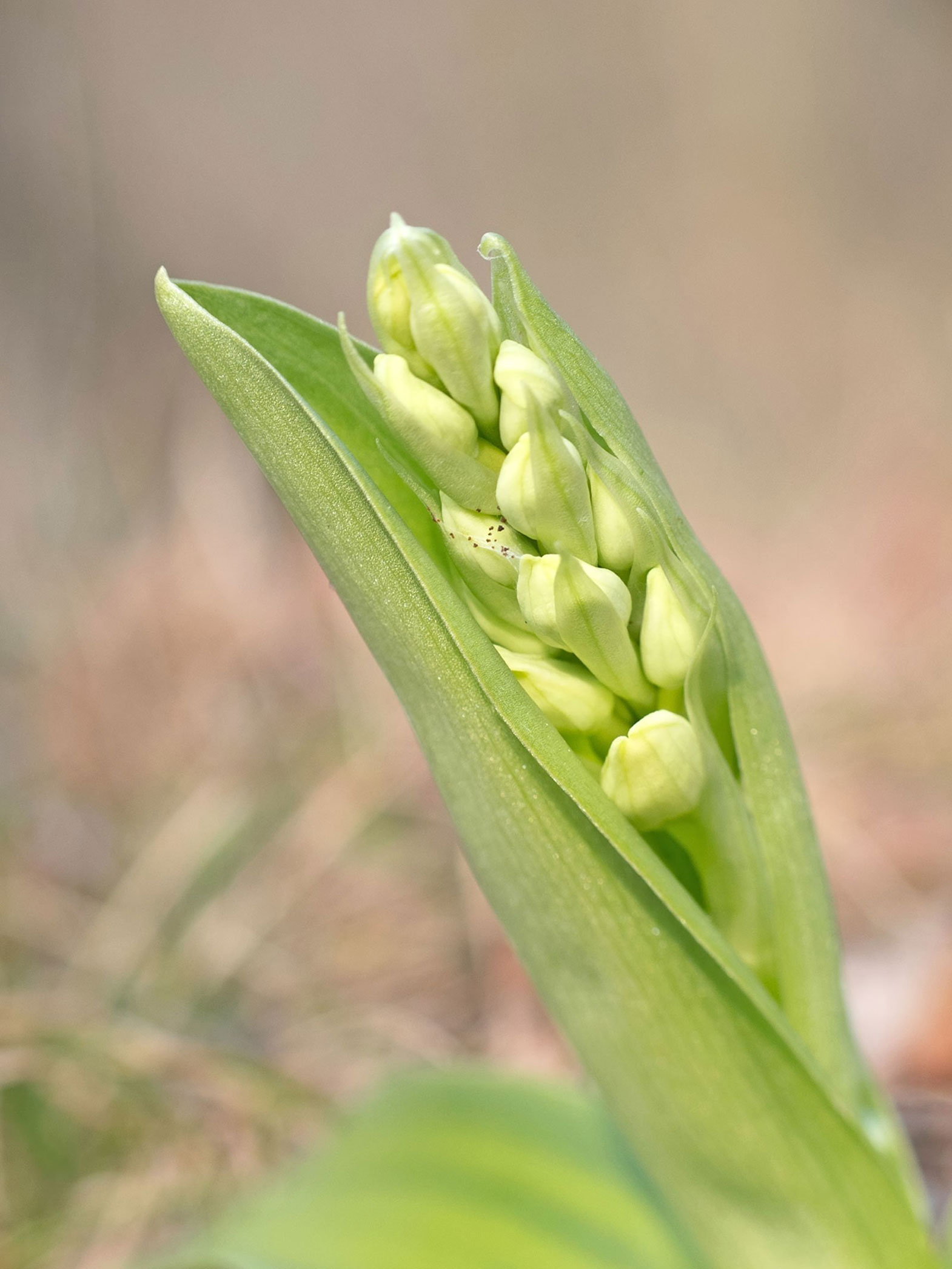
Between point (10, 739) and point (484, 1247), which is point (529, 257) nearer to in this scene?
point (10, 739)

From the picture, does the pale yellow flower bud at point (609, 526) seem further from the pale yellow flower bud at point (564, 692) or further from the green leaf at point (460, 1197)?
the green leaf at point (460, 1197)

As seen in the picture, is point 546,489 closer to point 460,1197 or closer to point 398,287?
point 398,287

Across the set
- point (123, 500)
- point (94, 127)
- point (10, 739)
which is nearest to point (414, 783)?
point (10, 739)

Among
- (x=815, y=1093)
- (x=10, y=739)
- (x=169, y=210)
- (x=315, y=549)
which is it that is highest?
(x=169, y=210)

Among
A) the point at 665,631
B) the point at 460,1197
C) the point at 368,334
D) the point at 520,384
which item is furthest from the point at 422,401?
the point at 368,334

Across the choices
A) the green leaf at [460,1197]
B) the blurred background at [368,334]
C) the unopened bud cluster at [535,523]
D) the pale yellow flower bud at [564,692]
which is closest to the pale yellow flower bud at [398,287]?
the unopened bud cluster at [535,523]
